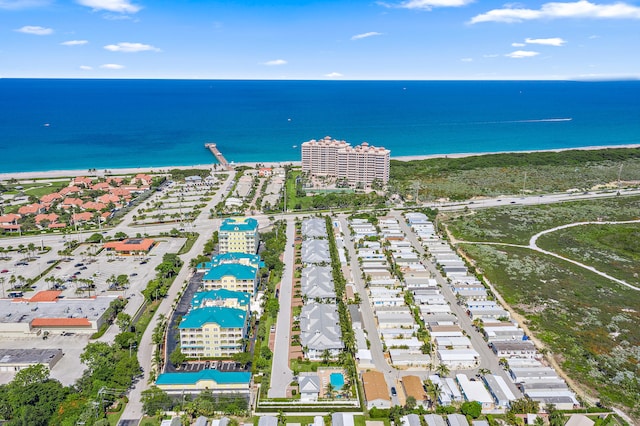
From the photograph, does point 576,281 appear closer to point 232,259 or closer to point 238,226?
point 232,259

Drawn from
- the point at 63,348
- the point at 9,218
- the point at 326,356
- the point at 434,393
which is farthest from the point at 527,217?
the point at 9,218

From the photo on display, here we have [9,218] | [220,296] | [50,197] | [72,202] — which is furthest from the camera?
[50,197]

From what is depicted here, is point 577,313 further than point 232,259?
No

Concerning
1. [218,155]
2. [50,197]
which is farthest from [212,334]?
[218,155]

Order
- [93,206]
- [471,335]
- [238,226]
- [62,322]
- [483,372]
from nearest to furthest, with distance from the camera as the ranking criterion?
[483,372], [62,322], [471,335], [238,226], [93,206]

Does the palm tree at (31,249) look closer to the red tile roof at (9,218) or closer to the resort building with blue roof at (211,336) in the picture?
the red tile roof at (9,218)

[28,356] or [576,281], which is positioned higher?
[576,281]

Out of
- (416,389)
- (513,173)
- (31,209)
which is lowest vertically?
(416,389)
